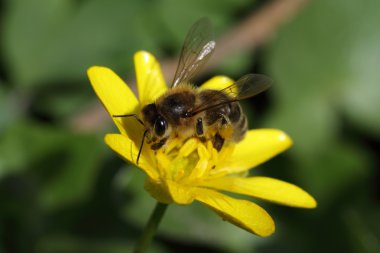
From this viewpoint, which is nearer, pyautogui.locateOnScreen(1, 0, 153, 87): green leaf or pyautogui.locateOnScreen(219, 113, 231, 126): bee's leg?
pyautogui.locateOnScreen(219, 113, 231, 126): bee's leg

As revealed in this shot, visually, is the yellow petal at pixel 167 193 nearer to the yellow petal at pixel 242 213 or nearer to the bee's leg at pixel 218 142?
the yellow petal at pixel 242 213

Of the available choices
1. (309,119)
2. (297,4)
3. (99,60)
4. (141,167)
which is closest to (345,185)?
(309,119)

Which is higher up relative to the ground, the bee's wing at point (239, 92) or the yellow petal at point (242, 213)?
the bee's wing at point (239, 92)

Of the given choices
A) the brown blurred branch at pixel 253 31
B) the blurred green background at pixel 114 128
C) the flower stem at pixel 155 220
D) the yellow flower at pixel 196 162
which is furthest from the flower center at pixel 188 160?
the brown blurred branch at pixel 253 31

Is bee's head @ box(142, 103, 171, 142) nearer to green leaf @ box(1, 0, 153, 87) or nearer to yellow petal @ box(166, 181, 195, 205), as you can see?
yellow petal @ box(166, 181, 195, 205)

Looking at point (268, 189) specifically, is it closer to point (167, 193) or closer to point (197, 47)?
point (167, 193)

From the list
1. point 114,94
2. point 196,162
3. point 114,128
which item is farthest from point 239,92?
point 114,128

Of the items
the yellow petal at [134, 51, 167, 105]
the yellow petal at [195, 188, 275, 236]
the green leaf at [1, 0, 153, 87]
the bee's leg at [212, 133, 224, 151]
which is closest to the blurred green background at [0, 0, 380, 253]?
the green leaf at [1, 0, 153, 87]
